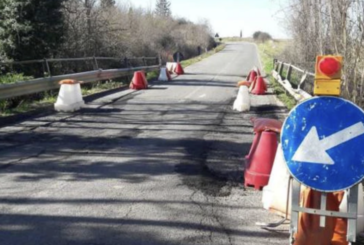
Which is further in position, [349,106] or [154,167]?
[154,167]

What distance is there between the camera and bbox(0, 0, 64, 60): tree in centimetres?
1959

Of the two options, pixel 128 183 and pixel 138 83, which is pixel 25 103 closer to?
pixel 138 83

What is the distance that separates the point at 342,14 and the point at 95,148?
4.87 metres

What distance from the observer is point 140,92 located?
17.2 metres

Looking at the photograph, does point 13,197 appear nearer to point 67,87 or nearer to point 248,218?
point 248,218

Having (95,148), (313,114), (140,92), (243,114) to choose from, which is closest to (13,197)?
(95,148)

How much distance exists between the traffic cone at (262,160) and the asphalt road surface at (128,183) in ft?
0.48

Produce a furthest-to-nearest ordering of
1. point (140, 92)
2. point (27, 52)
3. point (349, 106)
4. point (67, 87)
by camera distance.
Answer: point (27, 52) → point (140, 92) → point (67, 87) → point (349, 106)

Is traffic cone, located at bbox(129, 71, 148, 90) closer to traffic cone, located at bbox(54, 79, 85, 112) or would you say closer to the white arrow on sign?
traffic cone, located at bbox(54, 79, 85, 112)

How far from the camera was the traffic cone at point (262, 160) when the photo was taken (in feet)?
18.1

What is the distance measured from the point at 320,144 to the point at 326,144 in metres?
0.04

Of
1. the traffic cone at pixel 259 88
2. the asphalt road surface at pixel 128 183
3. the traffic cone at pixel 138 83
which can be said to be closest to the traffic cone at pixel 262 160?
the asphalt road surface at pixel 128 183

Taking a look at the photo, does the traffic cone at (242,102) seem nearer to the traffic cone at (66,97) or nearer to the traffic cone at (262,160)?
the traffic cone at (66,97)

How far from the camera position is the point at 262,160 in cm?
553
